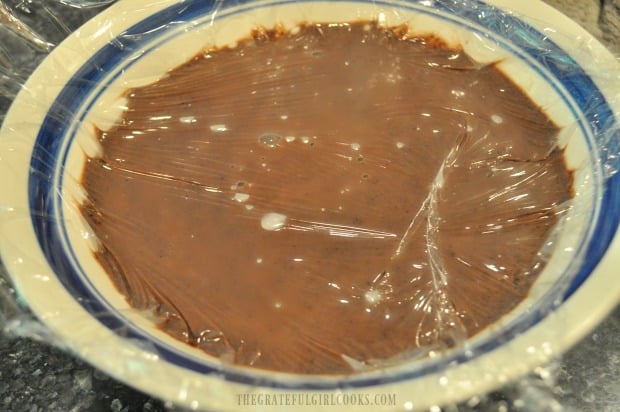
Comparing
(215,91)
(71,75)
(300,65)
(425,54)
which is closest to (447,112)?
(425,54)

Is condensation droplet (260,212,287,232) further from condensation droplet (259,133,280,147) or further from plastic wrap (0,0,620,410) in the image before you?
condensation droplet (259,133,280,147)

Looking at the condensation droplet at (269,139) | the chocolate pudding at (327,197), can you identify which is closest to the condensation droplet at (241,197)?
the chocolate pudding at (327,197)

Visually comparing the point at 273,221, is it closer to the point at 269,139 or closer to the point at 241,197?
the point at 241,197

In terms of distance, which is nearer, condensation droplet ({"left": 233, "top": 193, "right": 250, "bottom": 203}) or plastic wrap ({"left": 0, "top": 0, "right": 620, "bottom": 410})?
plastic wrap ({"left": 0, "top": 0, "right": 620, "bottom": 410})

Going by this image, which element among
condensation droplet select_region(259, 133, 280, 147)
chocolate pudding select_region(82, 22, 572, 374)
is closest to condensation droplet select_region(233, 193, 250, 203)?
chocolate pudding select_region(82, 22, 572, 374)

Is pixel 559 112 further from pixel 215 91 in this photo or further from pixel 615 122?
pixel 215 91

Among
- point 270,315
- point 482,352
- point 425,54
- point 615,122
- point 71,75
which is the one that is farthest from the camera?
point 425,54

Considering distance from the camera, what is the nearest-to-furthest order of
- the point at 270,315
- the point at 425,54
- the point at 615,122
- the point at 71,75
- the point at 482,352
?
1. the point at 482,352
2. the point at 270,315
3. the point at 615,122
4. the point at 71,75
5. the point at 425,54

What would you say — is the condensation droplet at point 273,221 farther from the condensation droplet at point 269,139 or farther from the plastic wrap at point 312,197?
Result: the condensation droplet at point 269,139
